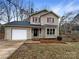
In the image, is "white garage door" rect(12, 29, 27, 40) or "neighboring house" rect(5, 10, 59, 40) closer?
"white garage door" rect(12, 29, 27, 40)

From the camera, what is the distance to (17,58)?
968 cm

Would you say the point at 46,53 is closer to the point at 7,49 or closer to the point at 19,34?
the point at 7,49

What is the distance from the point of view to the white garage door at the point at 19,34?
1084 inches

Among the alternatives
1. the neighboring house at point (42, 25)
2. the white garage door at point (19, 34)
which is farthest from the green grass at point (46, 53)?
the neighboring house at point (42, 25)

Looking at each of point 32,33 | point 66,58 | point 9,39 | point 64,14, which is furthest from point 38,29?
point 66,58

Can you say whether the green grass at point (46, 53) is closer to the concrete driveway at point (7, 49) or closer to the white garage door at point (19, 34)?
the concrete driveway at point (7, 49)

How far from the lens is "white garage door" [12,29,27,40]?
2755 centimetres

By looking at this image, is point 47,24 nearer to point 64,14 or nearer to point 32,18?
point 32,18

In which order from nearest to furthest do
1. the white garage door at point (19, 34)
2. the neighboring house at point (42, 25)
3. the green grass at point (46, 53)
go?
1. the green grass at point (46, 53)
2. the white garage door at point (19, 34)
3. the neighboring house at point (42, 25)

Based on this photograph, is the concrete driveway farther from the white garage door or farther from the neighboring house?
the neighboring house

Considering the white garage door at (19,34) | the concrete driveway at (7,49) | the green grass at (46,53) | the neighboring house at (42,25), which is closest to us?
the green grass at (46,53)

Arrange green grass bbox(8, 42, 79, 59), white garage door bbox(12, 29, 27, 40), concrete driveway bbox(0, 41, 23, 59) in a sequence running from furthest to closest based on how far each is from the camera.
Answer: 1. white garage door bbox(12, 29, 27, 40)
2. concrete driveway bbox(0, 41, 23, 59)
3. green grass bbox(8, 42, 79, 59)

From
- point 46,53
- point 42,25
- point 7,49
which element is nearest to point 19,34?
point 42,25

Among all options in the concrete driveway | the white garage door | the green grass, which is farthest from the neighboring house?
the green grass
